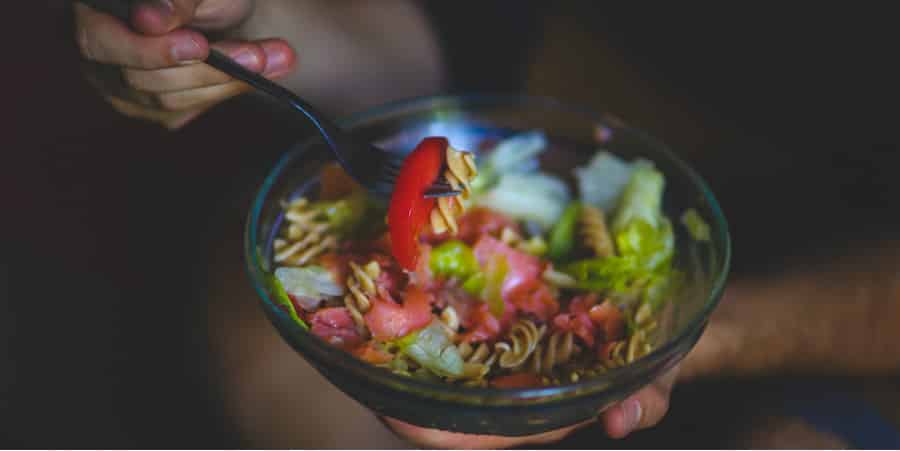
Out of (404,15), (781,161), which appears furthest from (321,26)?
(781,161)

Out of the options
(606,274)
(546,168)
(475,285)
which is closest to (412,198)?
(475,285)

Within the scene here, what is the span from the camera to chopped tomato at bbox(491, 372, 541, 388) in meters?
0.71

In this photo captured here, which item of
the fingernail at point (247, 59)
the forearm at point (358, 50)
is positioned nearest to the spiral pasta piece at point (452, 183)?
the fingernail at point (247, 59)

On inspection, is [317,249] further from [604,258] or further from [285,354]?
[285,354]

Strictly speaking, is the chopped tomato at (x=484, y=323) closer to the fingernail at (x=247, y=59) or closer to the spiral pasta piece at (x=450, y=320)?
the spiral pasta piece at (x=450, y=320)

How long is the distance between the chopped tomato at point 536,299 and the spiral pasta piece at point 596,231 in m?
0.09

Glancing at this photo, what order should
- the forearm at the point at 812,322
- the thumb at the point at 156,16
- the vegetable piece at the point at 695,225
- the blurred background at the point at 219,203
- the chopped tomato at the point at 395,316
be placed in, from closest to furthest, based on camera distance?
the thumb at the point at 156,16 < the chopped tomato at the point at 395,316 < the vegetable piece at the point at 695,225 < the forearm at the point at 812,322 < the blurred background at the point at 219,203

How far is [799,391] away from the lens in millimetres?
1081

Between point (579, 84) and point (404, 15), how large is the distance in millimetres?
520

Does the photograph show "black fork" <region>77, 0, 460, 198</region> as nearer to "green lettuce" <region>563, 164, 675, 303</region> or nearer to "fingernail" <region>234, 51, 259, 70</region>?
"fingernail" <region>234, 51, 259, 70</region>

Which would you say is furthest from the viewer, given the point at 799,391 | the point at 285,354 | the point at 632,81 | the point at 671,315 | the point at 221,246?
the point at 632,81

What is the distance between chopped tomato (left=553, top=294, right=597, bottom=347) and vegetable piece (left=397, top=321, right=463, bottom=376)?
13 cm

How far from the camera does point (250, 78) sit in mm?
704

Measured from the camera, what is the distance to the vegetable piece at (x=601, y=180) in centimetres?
96
